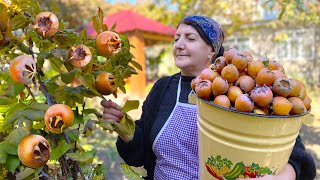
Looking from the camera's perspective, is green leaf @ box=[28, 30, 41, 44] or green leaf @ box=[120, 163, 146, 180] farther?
green leaf @ box=[120, 163, 146, 180]

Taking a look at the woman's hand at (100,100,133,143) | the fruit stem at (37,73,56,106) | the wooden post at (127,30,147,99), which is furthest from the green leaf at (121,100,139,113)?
the wooden post at (127,30,147,99)

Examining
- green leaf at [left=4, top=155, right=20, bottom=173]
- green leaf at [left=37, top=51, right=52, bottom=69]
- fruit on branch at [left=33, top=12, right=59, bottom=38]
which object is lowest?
green leaf at [left=4, top=155, right=20, bottom=173]

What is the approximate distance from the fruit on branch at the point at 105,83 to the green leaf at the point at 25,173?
0.98 ft

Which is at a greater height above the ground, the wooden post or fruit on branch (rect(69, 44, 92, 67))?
fruit on branch (rect(69, 44, 92, 67))

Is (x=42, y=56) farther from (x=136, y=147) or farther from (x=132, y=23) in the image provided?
(x=132, y=23)

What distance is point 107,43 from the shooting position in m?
1.01

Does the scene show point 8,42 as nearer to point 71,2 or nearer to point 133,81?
point 133,81

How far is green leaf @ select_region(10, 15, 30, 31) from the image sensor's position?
3.14 feet

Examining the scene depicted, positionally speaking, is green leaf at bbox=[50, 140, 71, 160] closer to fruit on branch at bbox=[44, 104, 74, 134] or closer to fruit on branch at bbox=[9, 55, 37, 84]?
fruit on branch at bbox=[44, 104, 74, 134]

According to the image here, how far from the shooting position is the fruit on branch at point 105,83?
1.01 metres

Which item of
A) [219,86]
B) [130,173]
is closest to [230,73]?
[219,86]

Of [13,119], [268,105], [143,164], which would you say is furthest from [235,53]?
[143,164]

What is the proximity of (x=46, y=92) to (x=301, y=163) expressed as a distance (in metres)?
0.92

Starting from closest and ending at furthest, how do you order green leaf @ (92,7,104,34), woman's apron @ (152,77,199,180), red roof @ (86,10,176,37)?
green leaf @ (92,7,104,34) → woman's apron @ (152,77,199,180) → red roof @ (86,10,176,37)
